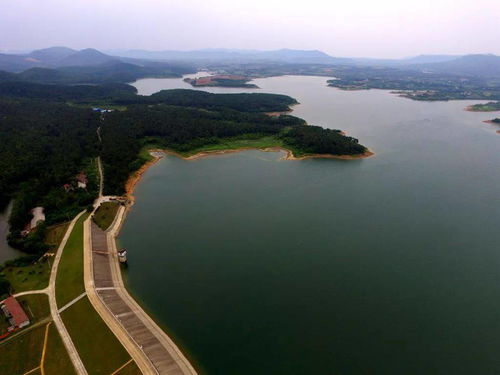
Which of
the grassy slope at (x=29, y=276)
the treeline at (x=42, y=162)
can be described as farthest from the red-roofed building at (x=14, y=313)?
the treeline at (x=42, y=162)

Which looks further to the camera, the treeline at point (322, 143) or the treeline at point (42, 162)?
the treeline at point (322, 143)

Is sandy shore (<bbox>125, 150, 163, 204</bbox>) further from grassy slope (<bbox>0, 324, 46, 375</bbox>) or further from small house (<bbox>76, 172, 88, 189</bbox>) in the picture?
grassy slope (<bbox>0, 324, 46, 375</bbox>)

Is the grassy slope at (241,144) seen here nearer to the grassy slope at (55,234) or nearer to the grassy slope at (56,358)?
the grassy slope at (55,234)

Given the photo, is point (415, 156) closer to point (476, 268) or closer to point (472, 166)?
point (472, 166)

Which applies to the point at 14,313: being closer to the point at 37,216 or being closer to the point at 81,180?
the point at 37,216

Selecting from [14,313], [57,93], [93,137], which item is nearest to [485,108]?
[93,137]

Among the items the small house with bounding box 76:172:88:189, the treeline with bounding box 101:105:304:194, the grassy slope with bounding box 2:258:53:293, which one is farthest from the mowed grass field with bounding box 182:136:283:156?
the grassy slope with bounding box 2:258:53:293

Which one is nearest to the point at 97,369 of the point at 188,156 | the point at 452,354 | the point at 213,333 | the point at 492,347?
the point at 213,333
